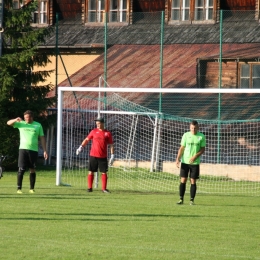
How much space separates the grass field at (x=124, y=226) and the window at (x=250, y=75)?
511 inches

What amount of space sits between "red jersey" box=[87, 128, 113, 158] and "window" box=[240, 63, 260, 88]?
13.1m

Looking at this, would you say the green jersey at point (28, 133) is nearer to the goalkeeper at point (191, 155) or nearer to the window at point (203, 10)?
the goalkeeper at point (191, 155)

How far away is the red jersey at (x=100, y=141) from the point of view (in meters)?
22.8

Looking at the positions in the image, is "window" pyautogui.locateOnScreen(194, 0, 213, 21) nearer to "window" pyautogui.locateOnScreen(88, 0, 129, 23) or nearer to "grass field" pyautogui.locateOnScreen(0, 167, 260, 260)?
"window" pyautogui.locateOnScreen(88, 0, 129, 23)

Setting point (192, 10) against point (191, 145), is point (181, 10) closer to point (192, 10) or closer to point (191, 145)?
point (192, 10)

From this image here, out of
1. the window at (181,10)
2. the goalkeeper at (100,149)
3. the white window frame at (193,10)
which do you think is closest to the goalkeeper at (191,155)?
the goalkeeper at (100,149)

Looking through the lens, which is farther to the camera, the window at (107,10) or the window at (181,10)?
the window at (107,10)

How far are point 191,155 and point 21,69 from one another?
516 inches

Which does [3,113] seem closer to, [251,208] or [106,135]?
[106,135]

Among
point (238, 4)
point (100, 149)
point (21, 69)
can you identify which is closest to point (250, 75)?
point (238, 4)

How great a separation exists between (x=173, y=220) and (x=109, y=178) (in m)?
12.3

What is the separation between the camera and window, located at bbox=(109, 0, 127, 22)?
144ft

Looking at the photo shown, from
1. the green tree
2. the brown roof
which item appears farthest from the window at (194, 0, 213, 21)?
the green tree

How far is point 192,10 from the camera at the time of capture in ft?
137
